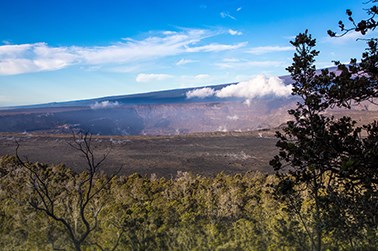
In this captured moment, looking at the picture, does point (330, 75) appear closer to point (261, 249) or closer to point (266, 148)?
point (261, 249)

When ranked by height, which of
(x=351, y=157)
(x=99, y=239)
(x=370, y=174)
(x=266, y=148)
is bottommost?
(x=266, y=148)

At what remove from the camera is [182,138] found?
131 m

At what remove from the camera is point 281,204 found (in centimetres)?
2048

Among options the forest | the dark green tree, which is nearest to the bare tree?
the forest

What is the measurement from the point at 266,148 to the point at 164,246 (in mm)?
90571

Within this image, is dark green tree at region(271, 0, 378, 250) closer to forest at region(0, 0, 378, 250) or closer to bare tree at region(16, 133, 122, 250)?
forest at region(0, 0, 378, 250)

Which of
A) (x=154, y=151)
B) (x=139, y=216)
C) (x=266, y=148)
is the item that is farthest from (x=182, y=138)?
(x=139, y=216)

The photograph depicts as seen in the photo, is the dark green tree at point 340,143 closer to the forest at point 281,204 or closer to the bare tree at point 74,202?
the forest at point 281,204

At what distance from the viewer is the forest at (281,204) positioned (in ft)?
18.3

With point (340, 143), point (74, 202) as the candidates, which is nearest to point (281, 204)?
point (74, 202)

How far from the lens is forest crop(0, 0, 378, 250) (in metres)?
5.57

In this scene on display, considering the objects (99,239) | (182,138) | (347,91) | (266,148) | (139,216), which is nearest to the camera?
(347,91)

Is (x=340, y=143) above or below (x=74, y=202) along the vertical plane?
above

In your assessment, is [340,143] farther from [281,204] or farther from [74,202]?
[74,202]
